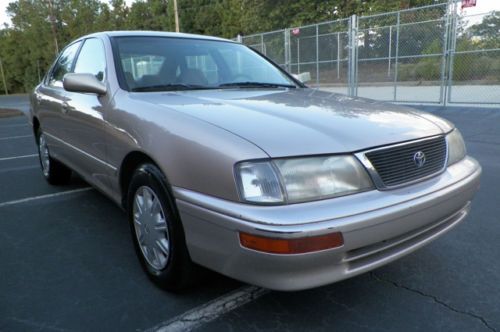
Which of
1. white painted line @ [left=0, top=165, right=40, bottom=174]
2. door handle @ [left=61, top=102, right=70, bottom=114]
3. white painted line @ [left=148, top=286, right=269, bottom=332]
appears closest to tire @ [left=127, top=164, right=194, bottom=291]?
white painted line @ [left=148, top=286, right=269, bottom=332]

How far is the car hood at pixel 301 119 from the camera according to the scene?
189 cm

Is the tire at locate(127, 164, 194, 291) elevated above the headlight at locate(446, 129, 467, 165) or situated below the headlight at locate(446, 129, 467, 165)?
below

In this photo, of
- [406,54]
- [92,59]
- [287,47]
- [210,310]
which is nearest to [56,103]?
[92,59]

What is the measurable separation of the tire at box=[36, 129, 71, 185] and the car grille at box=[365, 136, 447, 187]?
3.58 meters

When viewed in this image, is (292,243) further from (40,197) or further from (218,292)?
(40,197)

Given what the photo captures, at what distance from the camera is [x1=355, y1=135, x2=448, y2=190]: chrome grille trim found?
6.34ft

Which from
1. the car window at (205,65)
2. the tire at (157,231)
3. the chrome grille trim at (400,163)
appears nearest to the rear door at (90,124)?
the tire at (157,231)

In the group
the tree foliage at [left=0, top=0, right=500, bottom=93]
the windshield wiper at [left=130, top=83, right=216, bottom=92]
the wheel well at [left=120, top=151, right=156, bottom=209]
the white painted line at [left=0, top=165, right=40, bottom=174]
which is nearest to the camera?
the wheel well at [left=120, top=151, right=156, bottom=209]

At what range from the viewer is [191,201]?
6.38ft

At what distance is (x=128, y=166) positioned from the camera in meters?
2.59

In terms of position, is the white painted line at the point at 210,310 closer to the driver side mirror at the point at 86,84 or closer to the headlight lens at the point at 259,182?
the headlight lens at the point at 259,182

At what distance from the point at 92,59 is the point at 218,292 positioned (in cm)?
216

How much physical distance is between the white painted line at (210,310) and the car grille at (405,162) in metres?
0.99

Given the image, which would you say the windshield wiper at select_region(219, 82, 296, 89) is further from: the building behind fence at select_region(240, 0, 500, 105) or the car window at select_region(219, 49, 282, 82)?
the building behind fence at select_region(240, 0, 500, 105)
